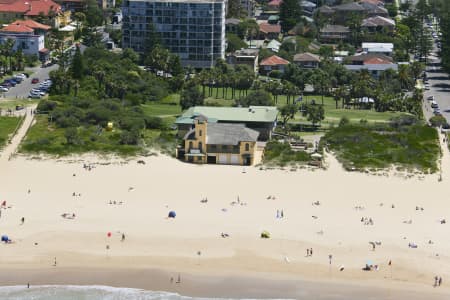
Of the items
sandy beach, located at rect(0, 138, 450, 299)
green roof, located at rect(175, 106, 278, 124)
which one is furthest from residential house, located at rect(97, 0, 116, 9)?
sandy beach, located at rect(0, 138, 450, 299)

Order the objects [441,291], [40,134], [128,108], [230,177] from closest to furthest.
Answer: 1. [441,291]
2. [230,177]
3. [40,134]
4. [128,108]

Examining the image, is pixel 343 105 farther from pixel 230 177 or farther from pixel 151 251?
pixel 151 251

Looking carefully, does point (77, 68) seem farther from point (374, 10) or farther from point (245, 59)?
point (374, 10)

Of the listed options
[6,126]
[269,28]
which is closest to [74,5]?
[269,28]

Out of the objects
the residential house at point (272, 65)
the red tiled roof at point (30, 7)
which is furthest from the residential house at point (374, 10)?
the red tiled roof at point (30, 7)

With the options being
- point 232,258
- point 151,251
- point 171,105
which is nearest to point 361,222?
point 232,258

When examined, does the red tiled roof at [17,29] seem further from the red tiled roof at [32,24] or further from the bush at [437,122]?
the bush at [437,122]
